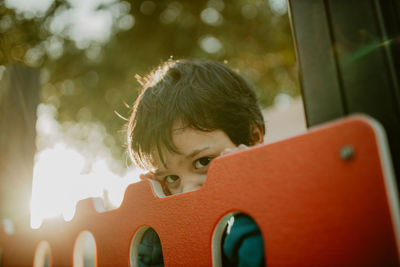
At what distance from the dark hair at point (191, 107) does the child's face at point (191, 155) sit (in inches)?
0.8

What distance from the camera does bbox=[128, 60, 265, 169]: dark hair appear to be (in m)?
0.90

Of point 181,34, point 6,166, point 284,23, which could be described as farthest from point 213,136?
point 284,23

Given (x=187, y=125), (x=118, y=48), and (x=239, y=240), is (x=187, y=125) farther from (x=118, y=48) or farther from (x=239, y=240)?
(x=118, y=48)

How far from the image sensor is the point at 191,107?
914 millimetres

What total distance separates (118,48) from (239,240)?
3.59 meters

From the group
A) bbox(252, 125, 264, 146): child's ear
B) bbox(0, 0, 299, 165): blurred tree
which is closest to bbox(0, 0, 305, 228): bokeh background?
bbox(0, 0, 299, 165): blurred tree

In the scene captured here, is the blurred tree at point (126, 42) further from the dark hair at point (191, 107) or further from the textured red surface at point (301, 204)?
the textured red surface at point (301, 204)

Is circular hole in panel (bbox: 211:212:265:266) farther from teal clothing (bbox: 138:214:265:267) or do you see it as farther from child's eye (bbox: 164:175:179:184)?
child's eye (bbox: 164:175:179:184)

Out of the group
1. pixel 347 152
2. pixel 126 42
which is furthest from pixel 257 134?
pixel 126 42

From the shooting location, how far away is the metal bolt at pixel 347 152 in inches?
15.1

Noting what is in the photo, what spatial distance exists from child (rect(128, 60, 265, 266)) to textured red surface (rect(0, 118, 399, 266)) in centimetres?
18

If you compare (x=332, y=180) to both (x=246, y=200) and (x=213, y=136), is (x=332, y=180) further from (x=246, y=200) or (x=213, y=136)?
(x=213, y=136)

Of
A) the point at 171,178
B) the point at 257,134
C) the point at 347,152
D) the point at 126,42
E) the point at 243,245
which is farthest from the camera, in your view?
the point at 126,42

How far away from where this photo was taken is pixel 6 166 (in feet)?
4.19
